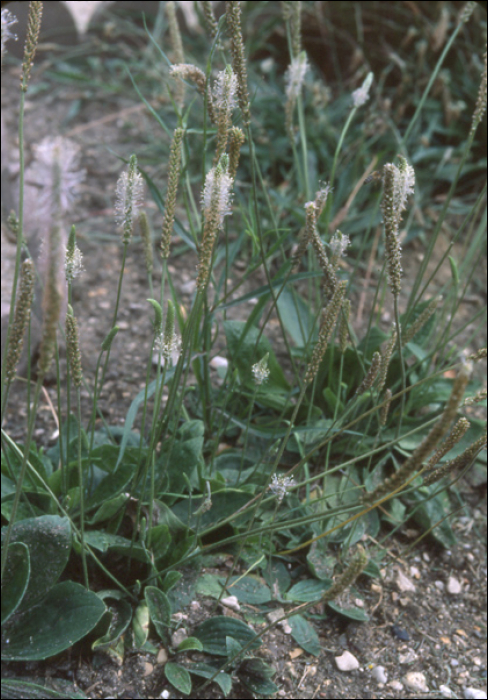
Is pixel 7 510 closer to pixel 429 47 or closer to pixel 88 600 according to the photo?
pixel 88 600

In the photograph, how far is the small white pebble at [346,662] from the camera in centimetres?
129

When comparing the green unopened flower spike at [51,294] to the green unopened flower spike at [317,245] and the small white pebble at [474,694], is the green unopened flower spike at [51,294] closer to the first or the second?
the green unopened flower spike at [317,245]

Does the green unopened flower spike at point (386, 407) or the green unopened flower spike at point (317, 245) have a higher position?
the green unopened flower spike at point (317, 245)

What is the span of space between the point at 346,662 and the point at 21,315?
37.1 inches

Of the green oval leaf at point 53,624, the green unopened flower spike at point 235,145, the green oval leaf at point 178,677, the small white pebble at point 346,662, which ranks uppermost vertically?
the green unopened flower spike at point 235,145

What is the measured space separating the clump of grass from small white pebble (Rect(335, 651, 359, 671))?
10cm

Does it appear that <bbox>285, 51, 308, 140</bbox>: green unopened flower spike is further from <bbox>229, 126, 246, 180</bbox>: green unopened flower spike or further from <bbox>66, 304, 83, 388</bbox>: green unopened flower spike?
<bbox>66, 304, 83, 388</bbox>: green unopened flower spike

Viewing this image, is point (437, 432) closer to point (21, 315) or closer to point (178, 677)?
point (21, 315)

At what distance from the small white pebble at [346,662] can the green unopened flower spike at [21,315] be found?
0.88m

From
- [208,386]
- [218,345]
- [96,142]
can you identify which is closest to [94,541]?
[208,386]

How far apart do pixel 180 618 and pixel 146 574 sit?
105 mm

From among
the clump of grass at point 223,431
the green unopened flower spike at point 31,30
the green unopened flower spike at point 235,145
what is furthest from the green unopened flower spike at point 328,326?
the green unopened flower spike at point 31,30

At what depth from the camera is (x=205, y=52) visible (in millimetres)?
3025

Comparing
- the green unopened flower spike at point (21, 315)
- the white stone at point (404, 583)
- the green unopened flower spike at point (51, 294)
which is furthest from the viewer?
the white stone at point (404, 583)
